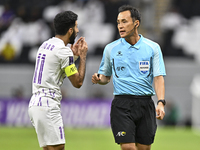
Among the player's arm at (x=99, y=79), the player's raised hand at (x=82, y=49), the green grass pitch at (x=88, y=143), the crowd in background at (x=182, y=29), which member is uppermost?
the crowd in background at (x=182, y=29)

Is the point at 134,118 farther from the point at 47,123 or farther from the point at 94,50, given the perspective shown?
the point at 94,50

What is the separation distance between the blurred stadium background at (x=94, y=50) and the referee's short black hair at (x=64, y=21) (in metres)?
13.2

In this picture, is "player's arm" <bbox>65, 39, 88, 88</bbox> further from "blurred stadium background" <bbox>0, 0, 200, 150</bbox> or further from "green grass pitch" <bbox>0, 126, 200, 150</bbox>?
"blurred stadium background" <bbox>0, 0, 200, 150</bbox>

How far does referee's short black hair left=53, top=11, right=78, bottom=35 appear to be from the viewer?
6039 millimetres

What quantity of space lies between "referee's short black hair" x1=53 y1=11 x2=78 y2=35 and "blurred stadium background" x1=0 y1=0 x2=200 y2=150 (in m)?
13.2

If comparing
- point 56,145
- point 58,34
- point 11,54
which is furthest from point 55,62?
point 11,54

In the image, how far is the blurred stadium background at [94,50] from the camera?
762 inches

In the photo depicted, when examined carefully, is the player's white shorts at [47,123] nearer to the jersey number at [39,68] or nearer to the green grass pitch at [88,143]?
the jersey number at [39,68]

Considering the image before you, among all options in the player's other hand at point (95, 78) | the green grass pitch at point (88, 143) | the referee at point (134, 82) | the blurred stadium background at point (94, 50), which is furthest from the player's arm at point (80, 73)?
the blurred stadium background at point (94, 50)

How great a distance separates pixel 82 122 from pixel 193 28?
27.3ft

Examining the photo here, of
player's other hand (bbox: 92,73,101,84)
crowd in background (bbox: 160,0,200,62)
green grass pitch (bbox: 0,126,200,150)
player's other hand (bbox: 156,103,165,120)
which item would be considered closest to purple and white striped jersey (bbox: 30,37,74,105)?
player's other hand (bbox: 92,73,101,84)

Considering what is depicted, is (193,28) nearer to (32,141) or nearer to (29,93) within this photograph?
(29,93)

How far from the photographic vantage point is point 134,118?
6.46 metres

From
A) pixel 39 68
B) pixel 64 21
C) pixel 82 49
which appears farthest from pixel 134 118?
pixel 64 21
